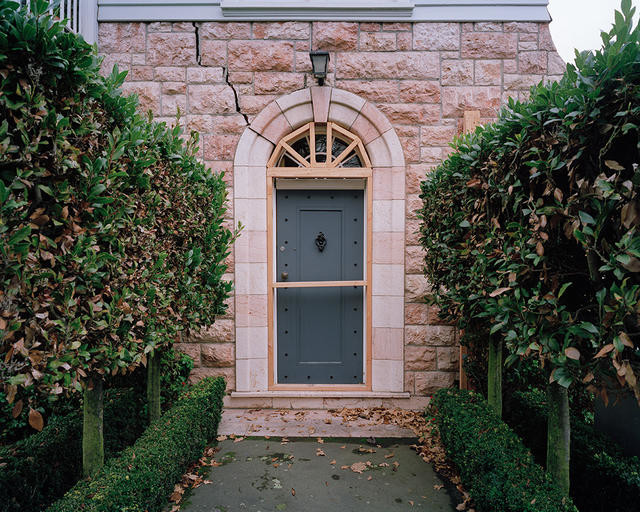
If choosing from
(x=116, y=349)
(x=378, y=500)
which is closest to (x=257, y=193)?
(x=116, y=349)

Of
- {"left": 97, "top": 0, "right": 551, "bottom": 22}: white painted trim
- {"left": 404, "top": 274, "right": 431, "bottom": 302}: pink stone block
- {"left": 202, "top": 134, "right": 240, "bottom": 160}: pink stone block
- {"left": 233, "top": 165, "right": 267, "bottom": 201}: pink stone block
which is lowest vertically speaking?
{"left": 404, "top": 274, "right": 431, "bottom": 302}: pink stone block

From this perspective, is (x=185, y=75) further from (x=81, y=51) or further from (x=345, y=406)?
(x=345, y=406)

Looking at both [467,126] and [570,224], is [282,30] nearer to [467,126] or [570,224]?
[467,126]

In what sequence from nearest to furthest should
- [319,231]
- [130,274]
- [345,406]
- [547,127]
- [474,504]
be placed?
[547,127], [130,274], [474,504], [345,406], [319,231]

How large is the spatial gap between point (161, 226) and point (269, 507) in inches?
87.5

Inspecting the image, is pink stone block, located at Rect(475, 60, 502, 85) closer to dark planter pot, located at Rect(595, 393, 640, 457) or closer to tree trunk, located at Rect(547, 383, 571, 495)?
dark planter pot, located at Rect(595, 393, 640, 457)

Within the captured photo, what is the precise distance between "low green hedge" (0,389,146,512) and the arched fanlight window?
338 cm

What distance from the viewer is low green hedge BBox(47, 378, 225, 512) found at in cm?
238

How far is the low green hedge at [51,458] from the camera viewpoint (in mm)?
2688

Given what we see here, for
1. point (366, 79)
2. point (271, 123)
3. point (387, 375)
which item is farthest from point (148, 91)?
point (387, 375)

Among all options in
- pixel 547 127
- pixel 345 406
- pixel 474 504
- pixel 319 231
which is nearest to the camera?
pixel 547 127

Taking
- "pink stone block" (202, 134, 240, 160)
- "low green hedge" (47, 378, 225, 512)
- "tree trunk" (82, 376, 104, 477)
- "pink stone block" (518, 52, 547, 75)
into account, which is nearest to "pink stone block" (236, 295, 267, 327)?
"low green hedge" (47, 378, 225, 512)

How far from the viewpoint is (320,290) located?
583 centimetres

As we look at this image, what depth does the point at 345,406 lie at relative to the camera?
5445mm
